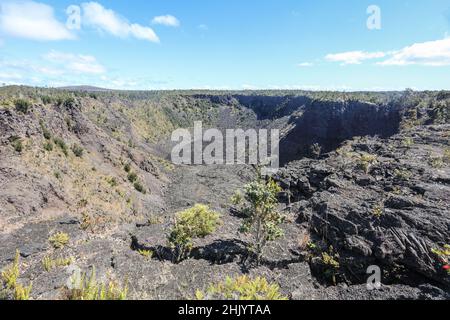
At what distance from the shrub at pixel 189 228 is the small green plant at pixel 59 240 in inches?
197

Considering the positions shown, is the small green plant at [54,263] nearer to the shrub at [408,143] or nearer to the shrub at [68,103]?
the shrub at [68,103]

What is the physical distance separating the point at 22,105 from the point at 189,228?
1817 centimetres

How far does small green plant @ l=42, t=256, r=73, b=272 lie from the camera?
11805 mm

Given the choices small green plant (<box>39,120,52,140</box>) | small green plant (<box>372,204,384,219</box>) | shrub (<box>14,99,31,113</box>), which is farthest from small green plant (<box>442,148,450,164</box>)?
shrub (<box>14,99,31,113</box>)

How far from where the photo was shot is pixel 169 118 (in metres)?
77.4

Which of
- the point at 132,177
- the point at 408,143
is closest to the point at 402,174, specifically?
the point at 408,143

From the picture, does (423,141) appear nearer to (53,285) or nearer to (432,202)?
(432,202)

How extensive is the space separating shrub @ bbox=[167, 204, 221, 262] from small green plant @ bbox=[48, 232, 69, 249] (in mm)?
5014

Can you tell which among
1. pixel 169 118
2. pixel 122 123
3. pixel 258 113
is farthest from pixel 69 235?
pixel 258 113

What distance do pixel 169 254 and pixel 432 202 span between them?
12272 millimetres

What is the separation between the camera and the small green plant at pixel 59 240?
567 inches

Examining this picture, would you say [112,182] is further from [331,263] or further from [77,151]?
[331,263]

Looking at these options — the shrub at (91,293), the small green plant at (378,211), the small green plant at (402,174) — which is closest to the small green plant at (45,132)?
the shrub at (91,293)

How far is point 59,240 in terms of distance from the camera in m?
14.7
